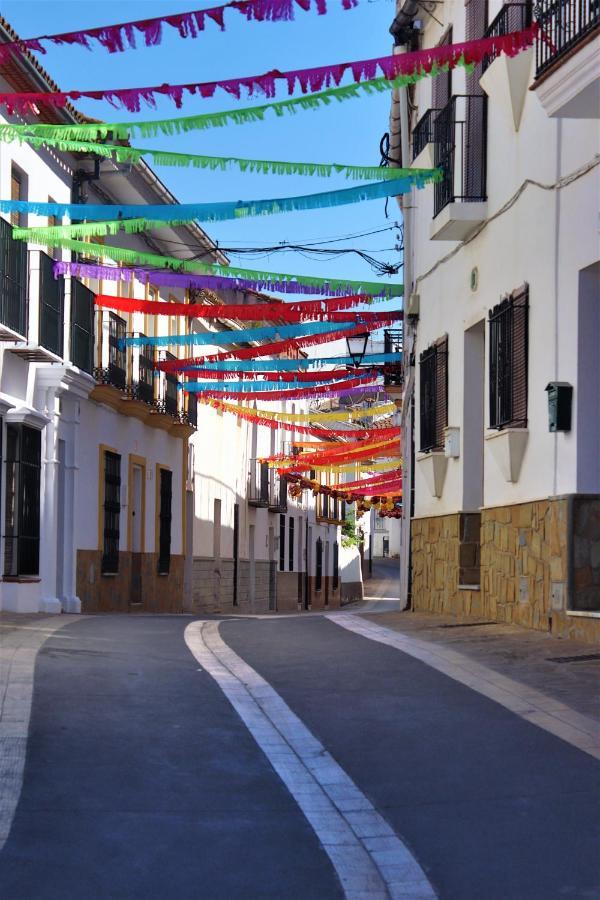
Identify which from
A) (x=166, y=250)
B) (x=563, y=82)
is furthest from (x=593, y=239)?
(x=166, y=250)

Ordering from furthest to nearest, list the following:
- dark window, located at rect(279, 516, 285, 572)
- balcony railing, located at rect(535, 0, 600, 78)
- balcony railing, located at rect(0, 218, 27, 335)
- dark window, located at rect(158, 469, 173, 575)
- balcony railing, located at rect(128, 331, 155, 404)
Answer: dark window, located at rect(279, 516, 285, 572)
dark window, located at rect(158, 469, 173, 575)
balcony railing, located at rect(128, 331, 155, 404)
balcony railing, located at rect(0, 218, 27, 335)
balcony railing, located at rect(535, 0, 600, 78)

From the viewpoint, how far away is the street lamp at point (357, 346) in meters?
24.3

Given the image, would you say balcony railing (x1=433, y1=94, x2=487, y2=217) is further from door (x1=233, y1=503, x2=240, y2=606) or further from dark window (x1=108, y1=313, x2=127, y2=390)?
door (x1=233, y1=503, x2=240, y2=606)

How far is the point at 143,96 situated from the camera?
11648 millimetres

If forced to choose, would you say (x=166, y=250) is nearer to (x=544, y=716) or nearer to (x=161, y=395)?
(x=161, y=395)

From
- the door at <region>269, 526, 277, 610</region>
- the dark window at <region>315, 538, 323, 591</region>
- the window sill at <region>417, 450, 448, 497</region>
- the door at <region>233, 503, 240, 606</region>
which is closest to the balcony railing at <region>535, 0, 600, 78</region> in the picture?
the window sill at <region>417, 450, 448, 497</region>

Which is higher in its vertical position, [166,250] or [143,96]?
[166,250]

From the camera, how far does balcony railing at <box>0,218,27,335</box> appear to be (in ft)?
60.0

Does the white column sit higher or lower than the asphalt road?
higher

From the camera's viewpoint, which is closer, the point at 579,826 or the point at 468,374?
the point at 579,826

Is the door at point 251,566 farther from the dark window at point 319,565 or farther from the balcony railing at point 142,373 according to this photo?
the balcony railing at point 142,373

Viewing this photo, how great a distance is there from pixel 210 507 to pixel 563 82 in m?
27.3

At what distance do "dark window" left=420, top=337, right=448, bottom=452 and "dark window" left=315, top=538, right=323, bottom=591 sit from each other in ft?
137

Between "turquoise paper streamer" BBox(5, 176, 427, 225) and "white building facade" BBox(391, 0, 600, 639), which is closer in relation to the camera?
"white building facade" BBox(391, 0, 600, 639)
